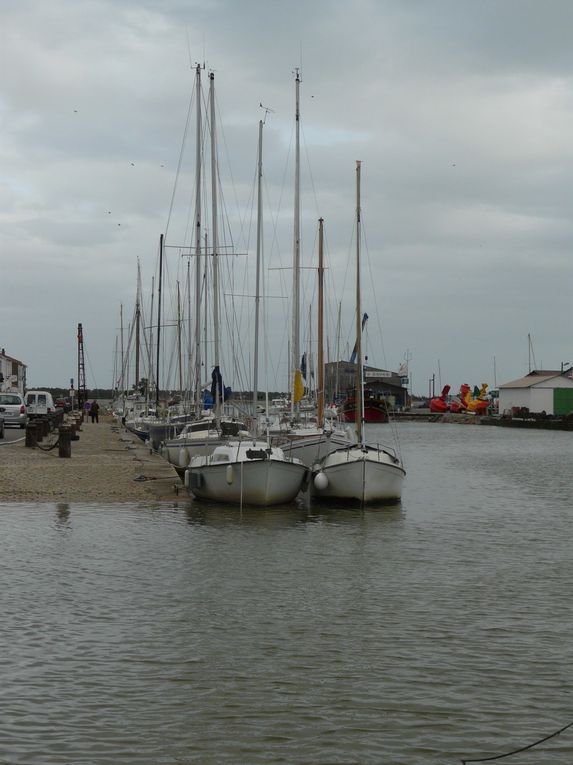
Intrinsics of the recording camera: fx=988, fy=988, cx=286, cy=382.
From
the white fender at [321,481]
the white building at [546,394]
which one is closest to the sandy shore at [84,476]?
the white fender at [321,481]

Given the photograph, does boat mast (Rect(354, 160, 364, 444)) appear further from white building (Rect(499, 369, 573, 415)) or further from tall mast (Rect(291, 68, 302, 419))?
white building (Rect(499, 369, 573, 415))

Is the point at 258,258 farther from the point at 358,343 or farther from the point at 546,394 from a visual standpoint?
the point at 546,394

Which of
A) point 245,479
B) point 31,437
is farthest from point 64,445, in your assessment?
point 245,479

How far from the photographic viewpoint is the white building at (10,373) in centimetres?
9966

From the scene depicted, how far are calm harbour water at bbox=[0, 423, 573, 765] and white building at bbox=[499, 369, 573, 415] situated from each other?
100933 millimetres

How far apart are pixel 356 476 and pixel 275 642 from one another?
14.8m

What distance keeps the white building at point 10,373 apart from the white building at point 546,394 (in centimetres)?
5985

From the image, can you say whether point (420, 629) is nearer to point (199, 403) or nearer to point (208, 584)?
point (208, 584)

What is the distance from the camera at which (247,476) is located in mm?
25266

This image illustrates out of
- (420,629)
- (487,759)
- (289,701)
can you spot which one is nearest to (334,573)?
(420,629)

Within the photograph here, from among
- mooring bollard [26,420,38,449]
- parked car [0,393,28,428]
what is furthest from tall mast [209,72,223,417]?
parked car [0,393,28,428]

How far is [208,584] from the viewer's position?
15.6 metres

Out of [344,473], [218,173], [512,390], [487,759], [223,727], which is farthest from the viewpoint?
[512,390]

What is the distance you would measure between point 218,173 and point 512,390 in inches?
3814
